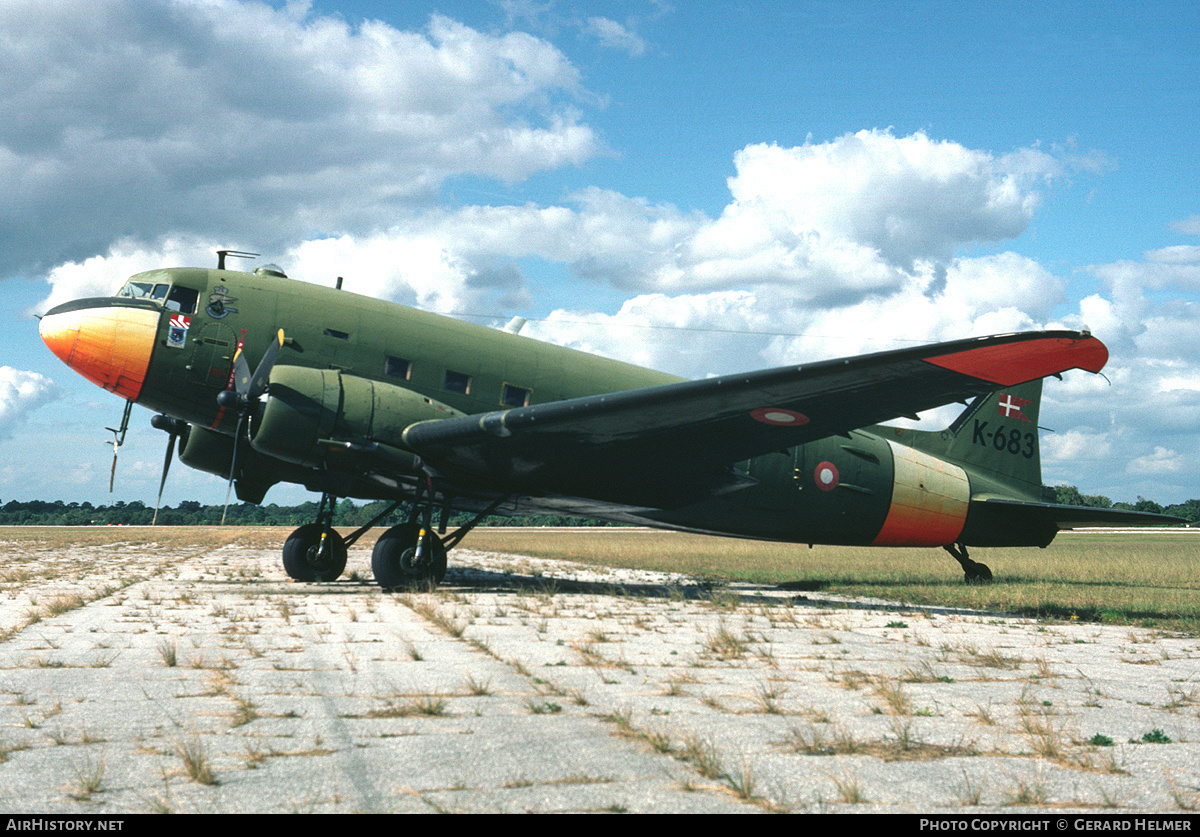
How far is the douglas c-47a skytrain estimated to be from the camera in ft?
38.6

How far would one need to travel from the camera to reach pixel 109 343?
44.4 ft

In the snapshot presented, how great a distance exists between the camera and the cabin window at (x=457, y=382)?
580 inches

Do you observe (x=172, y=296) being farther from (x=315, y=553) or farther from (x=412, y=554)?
(x=412, y=554)

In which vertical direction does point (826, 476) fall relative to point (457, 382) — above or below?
below

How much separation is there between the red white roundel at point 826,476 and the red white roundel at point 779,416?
15.7 feet

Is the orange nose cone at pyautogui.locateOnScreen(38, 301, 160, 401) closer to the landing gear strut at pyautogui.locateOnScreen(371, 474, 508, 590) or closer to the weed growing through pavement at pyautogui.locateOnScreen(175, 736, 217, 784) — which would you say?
the landing gear strut at pyautogui.locateOnScreen(371, 474, 508, 590)

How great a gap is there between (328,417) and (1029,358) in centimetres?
1025

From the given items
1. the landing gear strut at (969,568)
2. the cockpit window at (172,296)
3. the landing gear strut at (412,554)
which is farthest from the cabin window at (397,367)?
the landing gear strut at (969,568)

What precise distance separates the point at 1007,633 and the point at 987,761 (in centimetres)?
678

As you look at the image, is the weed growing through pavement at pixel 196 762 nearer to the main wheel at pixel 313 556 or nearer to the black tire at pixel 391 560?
the black tire at pixel 391 560

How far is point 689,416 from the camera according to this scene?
12.5 m

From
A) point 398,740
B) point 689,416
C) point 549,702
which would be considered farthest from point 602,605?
point 398,740

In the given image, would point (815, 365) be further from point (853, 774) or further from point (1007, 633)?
point (853, 774)

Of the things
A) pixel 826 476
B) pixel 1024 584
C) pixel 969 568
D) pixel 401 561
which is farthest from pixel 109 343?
pixel 1024 584
